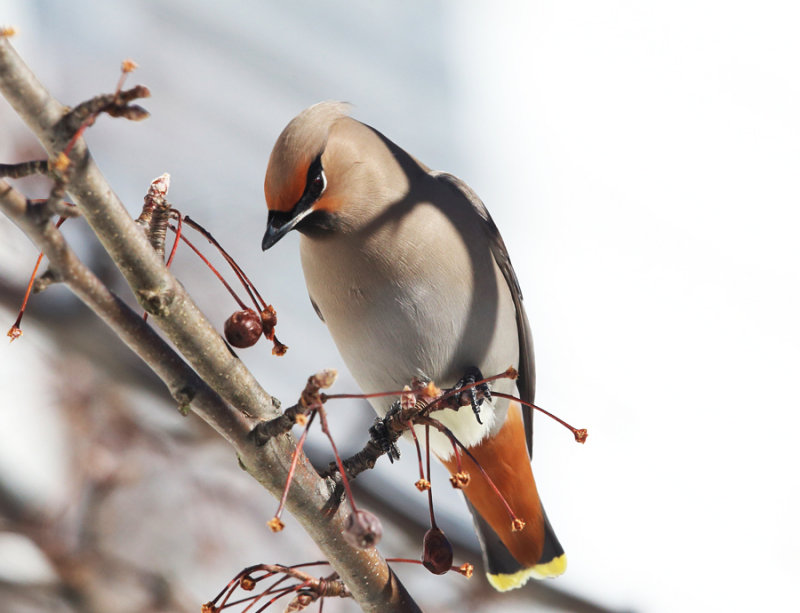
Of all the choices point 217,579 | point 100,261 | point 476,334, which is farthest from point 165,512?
point 476,334

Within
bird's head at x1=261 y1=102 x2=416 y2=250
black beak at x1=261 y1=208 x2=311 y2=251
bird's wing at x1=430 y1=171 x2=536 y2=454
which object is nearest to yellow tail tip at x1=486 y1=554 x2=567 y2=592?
bird's wing at x1=430 y1=171 x2=536 y2=454

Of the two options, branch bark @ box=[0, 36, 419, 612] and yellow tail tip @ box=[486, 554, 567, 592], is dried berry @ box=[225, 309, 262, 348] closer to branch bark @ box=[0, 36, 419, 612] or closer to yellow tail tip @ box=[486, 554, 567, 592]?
branch bark @ box=[0, 36, 419, 612]

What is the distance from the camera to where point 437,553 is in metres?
2.01

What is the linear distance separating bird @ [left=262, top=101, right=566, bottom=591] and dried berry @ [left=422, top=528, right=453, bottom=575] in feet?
1.90

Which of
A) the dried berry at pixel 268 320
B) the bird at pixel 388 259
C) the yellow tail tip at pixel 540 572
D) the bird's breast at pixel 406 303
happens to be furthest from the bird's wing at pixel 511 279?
the dried berry at pixel 268 320

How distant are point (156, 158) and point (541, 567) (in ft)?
8.92

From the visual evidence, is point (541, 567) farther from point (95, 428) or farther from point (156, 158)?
point (156, 158)

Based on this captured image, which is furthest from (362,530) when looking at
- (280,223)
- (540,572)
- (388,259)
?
(540,572)

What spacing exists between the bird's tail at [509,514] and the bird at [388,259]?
0.21m

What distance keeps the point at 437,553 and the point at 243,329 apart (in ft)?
2.29

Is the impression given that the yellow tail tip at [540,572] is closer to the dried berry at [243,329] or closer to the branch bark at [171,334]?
the branch bark at [171,334]

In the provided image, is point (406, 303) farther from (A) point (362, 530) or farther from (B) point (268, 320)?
(A) point (362, 530)

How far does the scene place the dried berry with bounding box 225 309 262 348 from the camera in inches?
76.3

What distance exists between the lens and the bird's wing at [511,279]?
3205mm
